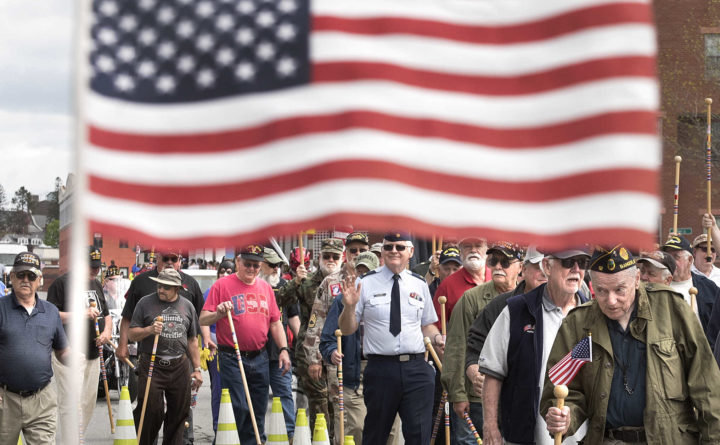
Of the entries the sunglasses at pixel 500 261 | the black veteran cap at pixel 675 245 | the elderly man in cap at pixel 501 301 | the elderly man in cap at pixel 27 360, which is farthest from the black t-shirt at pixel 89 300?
the black veteran cap at pixel 675 245

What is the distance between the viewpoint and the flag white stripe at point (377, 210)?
161 inches

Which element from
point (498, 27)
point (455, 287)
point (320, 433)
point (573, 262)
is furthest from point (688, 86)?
point (498, 27)

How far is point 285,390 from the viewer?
13547 mm

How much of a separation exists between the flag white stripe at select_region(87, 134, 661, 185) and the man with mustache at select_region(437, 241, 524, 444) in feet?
17.6

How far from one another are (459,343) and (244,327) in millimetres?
3674

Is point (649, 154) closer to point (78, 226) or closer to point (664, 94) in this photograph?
point (78, 226)

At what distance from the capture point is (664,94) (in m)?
43.8

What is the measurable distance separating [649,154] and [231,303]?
8820mm

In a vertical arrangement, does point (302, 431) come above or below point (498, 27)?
below

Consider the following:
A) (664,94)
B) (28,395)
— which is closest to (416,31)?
(28,395)

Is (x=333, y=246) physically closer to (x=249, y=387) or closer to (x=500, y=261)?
(x=249, y=387)

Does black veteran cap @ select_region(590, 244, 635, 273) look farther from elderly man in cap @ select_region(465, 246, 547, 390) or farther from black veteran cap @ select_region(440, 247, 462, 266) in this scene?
black veteran cap @ select_region(440, 247, 462, 266)

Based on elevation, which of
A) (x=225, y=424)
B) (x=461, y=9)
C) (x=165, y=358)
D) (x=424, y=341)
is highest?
(x=461, y=9)

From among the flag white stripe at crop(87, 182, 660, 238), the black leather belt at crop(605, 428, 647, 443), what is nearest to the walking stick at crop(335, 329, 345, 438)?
the black leather belt at crop(605, 428, 647, 443)
